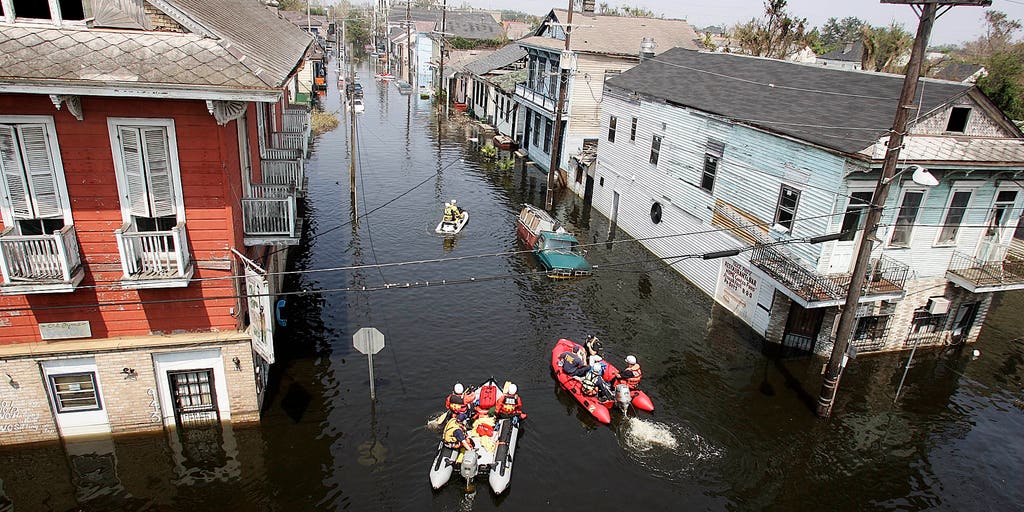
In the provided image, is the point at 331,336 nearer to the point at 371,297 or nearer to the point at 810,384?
the point at 371,297

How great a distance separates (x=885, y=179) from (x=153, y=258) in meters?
18.0

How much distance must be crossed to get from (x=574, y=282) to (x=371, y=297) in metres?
9.18

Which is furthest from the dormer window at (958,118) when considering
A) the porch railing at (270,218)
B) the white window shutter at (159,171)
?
the white window shutter at (159,171)

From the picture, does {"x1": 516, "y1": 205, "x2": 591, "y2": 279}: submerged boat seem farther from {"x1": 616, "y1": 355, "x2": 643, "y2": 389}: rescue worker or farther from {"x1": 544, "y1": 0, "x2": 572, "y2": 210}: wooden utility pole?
{"x1": 616, "y1": 355, "x2": 643, "y2": 389}: rescue worker

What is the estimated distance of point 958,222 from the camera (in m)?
20.5

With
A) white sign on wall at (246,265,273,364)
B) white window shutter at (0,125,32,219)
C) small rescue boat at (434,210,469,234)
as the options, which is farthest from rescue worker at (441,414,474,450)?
small rescue boat at (434,210,469,234)

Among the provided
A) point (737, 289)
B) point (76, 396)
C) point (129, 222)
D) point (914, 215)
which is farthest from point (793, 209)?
point (76, 396)

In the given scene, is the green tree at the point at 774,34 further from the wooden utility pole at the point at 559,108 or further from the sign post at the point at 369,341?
the sign post at the point at 369,341

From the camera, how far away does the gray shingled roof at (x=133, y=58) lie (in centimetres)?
1123

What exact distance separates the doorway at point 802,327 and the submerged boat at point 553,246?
27.6ft

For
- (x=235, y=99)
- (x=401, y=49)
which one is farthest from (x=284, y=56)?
(x=401, y=49)

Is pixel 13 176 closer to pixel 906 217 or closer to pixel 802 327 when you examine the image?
pixel 802 327

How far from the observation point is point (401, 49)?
10138cm

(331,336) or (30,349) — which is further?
(331,336)
